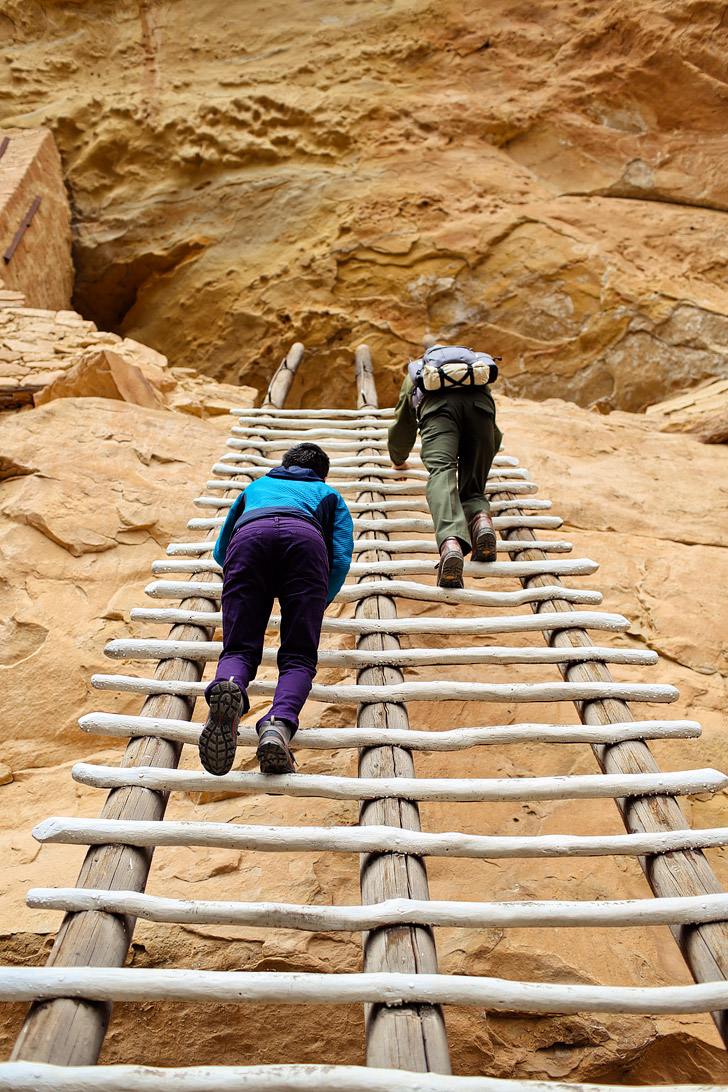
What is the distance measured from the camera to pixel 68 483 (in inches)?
108

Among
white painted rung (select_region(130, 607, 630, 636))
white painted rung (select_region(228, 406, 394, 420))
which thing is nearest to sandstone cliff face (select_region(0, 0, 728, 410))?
white painted rung (select_region(228, 406, 394, 420))

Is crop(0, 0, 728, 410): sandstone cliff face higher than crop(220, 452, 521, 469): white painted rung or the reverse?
higher

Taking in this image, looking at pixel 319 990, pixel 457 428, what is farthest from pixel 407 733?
pixel 457 428

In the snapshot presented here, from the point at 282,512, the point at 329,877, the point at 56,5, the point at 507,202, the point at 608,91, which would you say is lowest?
the point at 329,877

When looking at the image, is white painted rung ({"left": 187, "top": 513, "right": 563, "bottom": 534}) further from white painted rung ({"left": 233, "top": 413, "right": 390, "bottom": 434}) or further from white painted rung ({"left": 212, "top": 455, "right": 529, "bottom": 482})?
white painted rung ({"left": 233, "top": 413, "right": 390, "bottom": 434})

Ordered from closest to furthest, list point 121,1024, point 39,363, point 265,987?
1. point 265,987
2. point 121,1024
3. point 39,363

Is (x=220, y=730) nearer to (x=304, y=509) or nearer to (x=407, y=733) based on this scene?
(x=407, y=733)

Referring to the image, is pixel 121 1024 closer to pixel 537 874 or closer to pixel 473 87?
pixel 537 874

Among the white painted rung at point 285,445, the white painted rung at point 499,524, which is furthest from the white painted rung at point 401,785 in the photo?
the white painted rung at point 285,445

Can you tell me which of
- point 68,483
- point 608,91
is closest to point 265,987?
point 68,483

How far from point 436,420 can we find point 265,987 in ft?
5.43

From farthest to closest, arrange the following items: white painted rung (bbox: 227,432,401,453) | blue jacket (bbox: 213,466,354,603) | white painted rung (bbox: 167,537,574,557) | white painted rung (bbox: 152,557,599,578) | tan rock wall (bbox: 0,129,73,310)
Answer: tan rock wall (bbox: 0,129,73,310)
white painted rung (bbox: 227,432,401,453)
white painted rung (bbox: 167,537,574,557)
white painted rung (bbox: 152,557,599,578)
blue jacket (bbox: 213,466,354,603)

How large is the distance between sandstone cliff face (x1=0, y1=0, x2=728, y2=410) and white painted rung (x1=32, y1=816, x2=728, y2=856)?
14.0 feet

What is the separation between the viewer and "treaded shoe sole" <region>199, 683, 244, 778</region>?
1.32m
